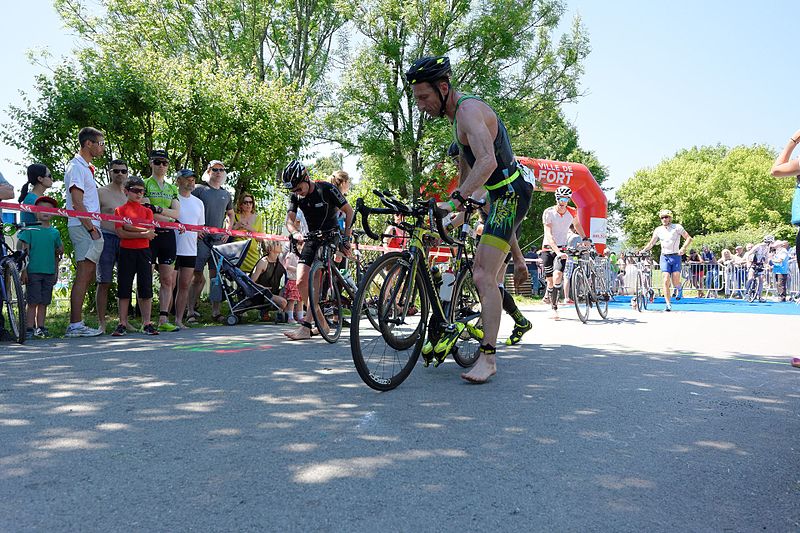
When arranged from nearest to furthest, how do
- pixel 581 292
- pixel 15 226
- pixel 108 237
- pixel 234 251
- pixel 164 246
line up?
pixel 15 226
pixel 108 237
pixel 164 246
pixel 234 251
pixel 581 292

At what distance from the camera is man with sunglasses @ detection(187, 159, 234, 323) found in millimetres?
10148

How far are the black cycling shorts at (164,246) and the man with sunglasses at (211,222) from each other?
1157 millimetres

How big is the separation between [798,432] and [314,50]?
95.4 ft

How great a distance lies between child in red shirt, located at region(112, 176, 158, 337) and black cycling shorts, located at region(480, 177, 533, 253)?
4849 mm

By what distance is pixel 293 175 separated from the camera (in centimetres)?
704

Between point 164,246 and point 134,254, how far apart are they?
54 centimetres

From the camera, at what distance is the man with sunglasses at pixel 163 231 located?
8.73 m

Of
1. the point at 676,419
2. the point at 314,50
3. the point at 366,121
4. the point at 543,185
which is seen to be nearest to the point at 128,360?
the point at 676,419

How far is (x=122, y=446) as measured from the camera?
10.2ft

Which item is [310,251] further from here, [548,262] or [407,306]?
[548,262]

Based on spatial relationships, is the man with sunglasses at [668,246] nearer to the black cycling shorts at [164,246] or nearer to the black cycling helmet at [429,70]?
the black cycling shorts at [164,246]

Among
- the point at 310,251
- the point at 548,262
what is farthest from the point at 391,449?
the point at 548,262

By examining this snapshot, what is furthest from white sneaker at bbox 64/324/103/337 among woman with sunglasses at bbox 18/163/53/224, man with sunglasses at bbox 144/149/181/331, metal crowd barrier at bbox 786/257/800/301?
metal crowd barrier at bbox 786/257/800/301

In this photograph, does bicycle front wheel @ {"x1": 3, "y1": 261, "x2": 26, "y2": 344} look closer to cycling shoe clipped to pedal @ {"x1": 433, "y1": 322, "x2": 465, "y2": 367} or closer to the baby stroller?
the baby stroller
